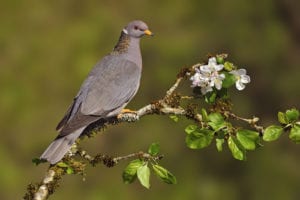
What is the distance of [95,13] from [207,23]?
1295 millimetres

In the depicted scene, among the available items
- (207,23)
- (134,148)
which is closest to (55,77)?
(134,148)

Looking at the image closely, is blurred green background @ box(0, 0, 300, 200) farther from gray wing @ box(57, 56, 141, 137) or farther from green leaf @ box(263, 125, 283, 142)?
green leaf @ box(263, 125, 283, 142)

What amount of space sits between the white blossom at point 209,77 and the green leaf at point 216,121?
131 mm

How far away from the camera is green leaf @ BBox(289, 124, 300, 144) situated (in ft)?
11.0

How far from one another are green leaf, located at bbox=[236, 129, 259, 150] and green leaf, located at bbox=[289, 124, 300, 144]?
14cm

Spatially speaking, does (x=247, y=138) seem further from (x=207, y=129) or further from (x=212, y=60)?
(x=212, y=60)

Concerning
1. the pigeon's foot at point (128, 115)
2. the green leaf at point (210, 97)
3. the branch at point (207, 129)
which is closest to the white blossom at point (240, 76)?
the branch at point (207, 129)

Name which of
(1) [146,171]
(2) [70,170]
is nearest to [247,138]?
(1) [146,171]

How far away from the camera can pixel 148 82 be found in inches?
381

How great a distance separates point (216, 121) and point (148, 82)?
632cm

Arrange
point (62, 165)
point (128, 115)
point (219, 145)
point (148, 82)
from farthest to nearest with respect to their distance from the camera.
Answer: point (148, 82)
point (128, 115)
point (62, 165)
point (219, 145)

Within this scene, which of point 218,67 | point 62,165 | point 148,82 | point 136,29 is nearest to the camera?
point 218,67

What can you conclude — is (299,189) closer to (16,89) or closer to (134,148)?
(134,148)

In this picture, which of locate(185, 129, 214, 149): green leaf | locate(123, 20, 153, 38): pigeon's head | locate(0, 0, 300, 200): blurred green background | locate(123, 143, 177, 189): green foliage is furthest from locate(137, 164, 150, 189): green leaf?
locate(0, 0, 300, 200): blurred green background
